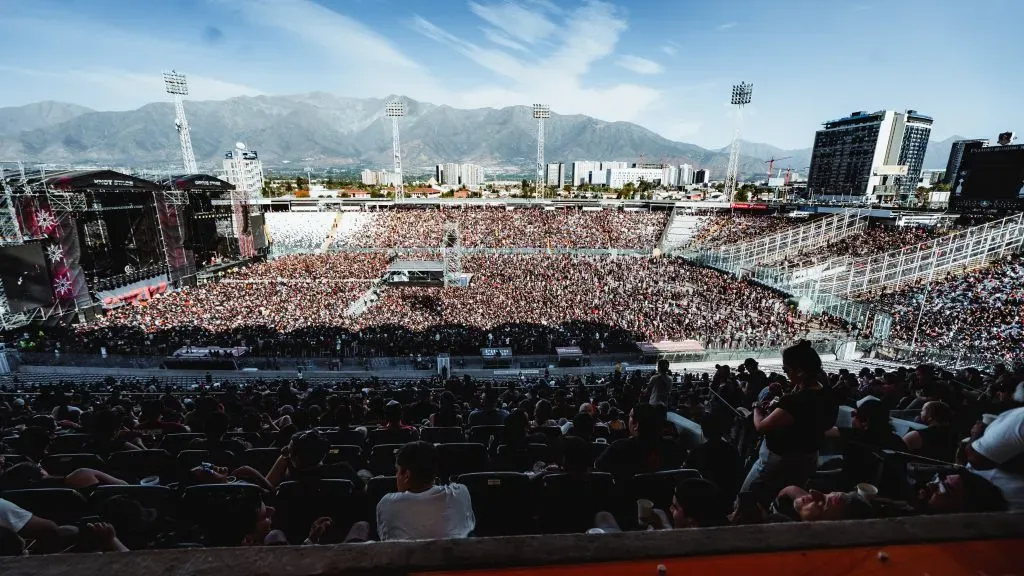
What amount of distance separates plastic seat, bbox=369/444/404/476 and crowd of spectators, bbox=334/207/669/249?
36.2m

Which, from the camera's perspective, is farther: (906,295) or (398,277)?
(398,277)

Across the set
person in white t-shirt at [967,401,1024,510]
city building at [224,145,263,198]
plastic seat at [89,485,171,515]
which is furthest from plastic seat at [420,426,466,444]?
city building at [224,145,263,198]

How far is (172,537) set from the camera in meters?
2.72

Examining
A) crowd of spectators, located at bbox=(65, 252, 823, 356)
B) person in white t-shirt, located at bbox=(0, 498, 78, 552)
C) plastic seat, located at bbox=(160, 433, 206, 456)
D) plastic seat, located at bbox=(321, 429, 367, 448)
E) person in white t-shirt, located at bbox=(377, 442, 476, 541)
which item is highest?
person in white t-shirt, located at bbox=(377, 442, 476, 541)

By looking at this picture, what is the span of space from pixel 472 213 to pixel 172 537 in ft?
152

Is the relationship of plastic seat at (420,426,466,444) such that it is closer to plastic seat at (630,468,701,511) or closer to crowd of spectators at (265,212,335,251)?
plastic seat at (630,468,701,511)

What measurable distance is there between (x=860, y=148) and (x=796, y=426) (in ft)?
504

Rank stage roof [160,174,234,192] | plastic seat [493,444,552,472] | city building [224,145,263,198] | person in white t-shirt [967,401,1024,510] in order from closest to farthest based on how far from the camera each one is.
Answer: person in white t-shirt [967,401,1024,510], plastic seat [493,444,552,472], stage roof [160,174,234,192], city building [224,145,263,198]

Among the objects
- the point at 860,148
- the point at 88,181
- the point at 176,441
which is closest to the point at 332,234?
the point at 88,181

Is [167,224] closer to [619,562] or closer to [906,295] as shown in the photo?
[619,562]

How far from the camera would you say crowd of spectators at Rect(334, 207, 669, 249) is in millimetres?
41344

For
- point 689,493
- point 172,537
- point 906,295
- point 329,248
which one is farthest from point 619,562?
point 329,248

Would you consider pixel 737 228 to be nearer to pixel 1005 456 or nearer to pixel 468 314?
pixel 468 314

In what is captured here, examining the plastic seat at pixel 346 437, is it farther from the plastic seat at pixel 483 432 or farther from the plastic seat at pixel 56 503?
the plastic seat at pixel 56 503
